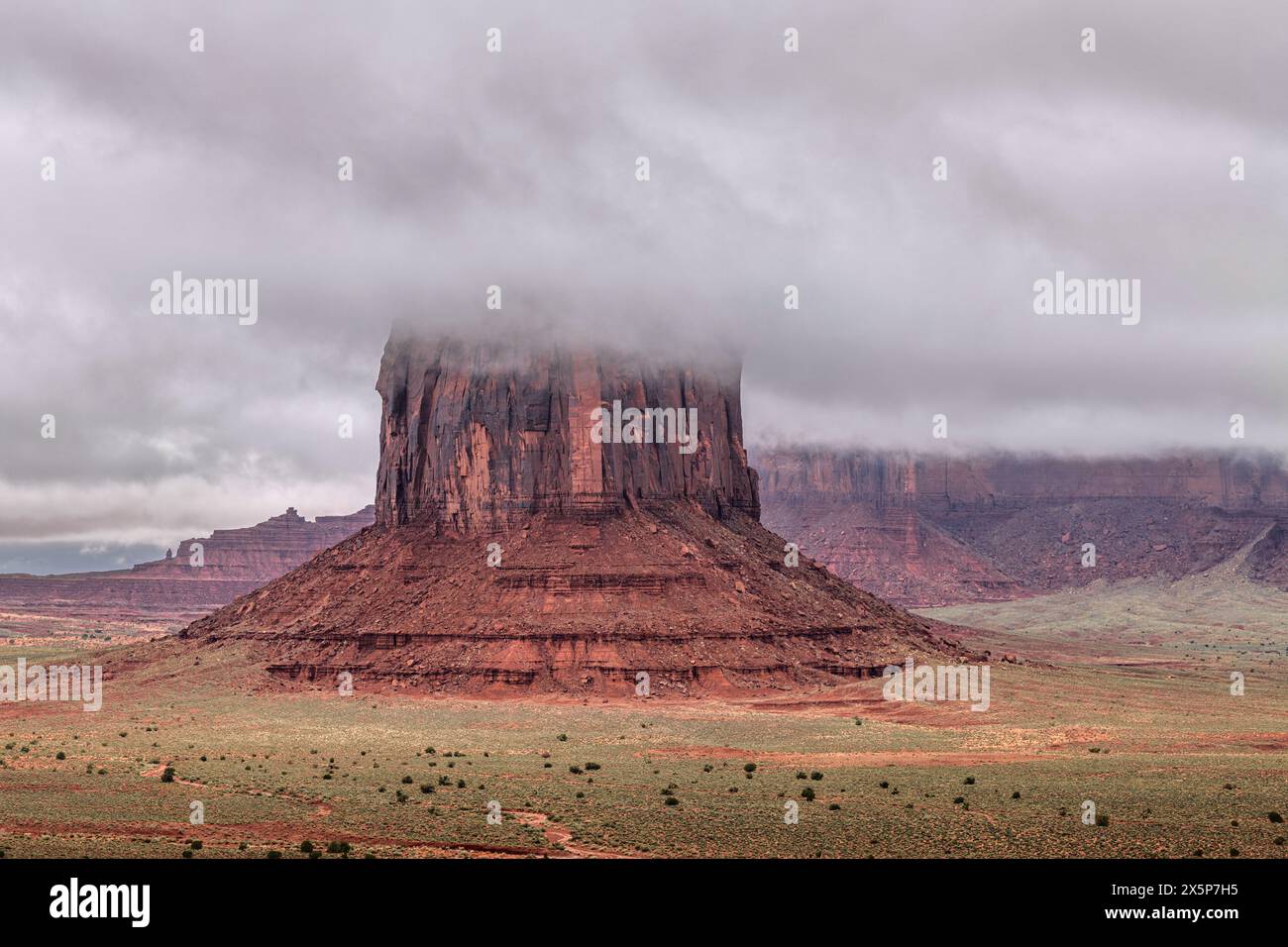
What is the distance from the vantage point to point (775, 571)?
12775 centimetres

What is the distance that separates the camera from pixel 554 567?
117188 mm

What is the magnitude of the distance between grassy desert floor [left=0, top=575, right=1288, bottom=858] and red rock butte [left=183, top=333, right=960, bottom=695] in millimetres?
6080

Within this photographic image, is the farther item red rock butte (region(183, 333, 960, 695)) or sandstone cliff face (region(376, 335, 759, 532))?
sandstone cliff face (region(376, 335, 759, 532))

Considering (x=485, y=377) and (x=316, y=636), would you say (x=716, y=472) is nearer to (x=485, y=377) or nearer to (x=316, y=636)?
(x=485, y=377)

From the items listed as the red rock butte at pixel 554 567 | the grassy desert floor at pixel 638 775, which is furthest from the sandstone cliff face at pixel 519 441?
the grassy desert floor at pixel 638 775

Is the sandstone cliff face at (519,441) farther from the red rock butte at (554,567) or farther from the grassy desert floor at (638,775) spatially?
the grassy desert floor at (638,775)

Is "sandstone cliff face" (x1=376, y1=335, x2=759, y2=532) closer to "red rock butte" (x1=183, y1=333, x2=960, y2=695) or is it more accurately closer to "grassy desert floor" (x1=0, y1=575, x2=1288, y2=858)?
"red rock butte" (x1=183, y1=333, x2=960, y2=695)

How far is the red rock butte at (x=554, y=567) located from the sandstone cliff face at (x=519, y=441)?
179mm

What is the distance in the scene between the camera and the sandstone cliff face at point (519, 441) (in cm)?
12500

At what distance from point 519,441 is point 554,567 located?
1402 centimetres

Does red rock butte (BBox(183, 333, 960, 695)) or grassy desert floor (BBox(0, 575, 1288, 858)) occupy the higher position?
red rock butte (BBox(183, 333, 960, 695))

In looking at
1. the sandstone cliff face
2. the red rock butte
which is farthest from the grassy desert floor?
the sandstone cliff face

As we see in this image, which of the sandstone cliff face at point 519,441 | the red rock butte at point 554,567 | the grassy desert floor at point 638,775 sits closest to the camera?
the grassy desert floor at point 638,775

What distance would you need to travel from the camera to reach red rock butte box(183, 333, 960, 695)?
360 feet
